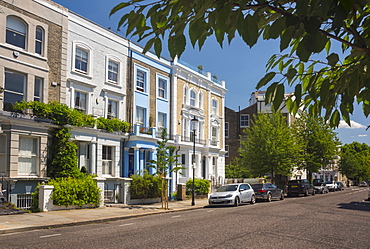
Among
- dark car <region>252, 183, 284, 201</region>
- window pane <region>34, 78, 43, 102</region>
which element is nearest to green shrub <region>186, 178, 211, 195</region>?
dark car <region>252, 183, 284, 201</region>

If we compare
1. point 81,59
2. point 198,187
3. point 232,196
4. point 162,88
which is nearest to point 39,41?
point 81,59

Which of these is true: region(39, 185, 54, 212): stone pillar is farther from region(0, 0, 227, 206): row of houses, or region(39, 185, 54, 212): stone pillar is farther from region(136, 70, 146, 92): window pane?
region(136, 70, 146, 92): window pane

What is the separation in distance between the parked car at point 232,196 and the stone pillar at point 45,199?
32.5 ft

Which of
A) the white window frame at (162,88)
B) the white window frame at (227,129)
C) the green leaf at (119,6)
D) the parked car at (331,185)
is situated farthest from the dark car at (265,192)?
the white window frame at (227,129)

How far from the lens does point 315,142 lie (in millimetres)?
47562

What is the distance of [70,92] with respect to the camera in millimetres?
23922

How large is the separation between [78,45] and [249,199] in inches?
592

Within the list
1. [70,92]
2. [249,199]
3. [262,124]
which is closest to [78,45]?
[70,92]

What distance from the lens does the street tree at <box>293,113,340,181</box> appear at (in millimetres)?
47281

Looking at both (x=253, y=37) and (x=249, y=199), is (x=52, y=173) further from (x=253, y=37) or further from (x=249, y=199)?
(x=253, y=37)

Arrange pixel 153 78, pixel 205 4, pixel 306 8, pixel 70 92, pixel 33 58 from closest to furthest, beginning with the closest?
pixel 306 8 → pixel 205 4 → pixel 33 58 → pixel 70 92 → pixel 153 78

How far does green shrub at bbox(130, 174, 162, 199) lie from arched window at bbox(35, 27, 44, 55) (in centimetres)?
949

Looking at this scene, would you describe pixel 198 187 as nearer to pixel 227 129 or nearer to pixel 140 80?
pixel 140 80

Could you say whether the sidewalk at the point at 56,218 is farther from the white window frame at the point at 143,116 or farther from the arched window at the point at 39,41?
the white window frame at the point at 143,116
